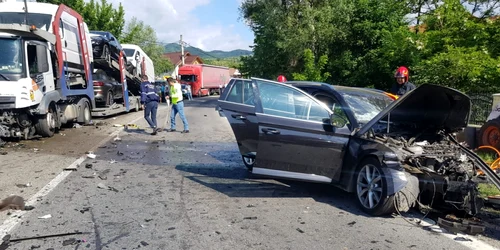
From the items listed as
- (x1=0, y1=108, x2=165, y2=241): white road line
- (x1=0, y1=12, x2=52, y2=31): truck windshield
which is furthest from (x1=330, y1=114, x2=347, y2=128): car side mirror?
(x1=0, y1=12, x2=52, y2=31): truck windshield

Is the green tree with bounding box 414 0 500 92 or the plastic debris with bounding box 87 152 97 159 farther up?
the green tree with bounding box 414 0 500 92

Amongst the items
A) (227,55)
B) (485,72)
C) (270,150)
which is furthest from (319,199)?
(227,55)

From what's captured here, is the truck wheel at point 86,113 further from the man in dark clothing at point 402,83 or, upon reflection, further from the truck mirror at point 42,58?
the man in dark clothing at point 402,83

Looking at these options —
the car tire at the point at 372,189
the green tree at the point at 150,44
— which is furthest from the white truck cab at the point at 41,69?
the green tree at the point at 150,44

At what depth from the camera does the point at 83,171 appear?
679 cm

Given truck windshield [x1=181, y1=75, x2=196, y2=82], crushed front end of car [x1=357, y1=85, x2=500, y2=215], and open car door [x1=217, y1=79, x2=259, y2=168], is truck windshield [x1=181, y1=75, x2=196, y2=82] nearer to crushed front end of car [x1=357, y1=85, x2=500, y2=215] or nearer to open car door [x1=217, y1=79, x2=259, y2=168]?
open car door [x1=217, y1=79, x2=259, y2=168]

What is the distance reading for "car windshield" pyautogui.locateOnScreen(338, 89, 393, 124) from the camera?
554 centimetres

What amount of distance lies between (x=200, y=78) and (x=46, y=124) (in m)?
32.0

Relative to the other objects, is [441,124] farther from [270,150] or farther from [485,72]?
[485,72]

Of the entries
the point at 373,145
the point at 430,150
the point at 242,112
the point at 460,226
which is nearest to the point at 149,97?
the point at 242,112

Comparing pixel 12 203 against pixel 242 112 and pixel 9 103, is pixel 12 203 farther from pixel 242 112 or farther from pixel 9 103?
pixel 9 103

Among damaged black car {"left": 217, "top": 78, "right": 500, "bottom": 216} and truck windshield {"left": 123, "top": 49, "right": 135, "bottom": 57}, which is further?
truck windshield {"left": 123, "top": 49, "right": 135, "bottom": 57}

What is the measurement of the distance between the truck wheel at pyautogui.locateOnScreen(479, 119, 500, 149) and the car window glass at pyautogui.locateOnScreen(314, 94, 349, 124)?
4571 mm

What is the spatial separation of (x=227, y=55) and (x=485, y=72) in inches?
6146
